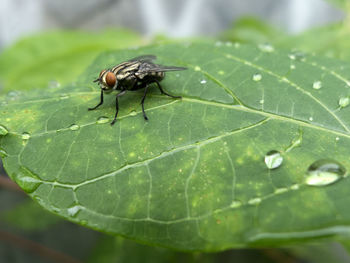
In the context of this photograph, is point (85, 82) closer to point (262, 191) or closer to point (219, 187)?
point (219, 187)

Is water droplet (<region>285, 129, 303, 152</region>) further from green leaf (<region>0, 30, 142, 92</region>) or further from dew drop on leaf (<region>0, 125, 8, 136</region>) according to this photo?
green leaf (<region>0, 30, 142, 92</region>)

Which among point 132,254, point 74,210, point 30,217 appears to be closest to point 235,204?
point 74,210

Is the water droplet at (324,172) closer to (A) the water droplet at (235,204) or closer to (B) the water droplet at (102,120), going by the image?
(A) the water droplet at (235,204)

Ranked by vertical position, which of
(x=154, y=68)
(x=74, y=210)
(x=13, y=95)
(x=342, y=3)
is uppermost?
(x=342, y=3)

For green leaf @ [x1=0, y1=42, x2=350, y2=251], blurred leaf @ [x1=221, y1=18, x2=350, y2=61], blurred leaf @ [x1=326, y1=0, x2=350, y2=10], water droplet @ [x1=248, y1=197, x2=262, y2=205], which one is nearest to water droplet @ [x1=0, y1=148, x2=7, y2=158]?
green leaf @ [x1=0, y1=42, x2=350, y2=251]

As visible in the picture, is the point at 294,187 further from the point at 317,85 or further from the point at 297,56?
the point at 297,56

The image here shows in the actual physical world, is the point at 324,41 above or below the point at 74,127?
above
